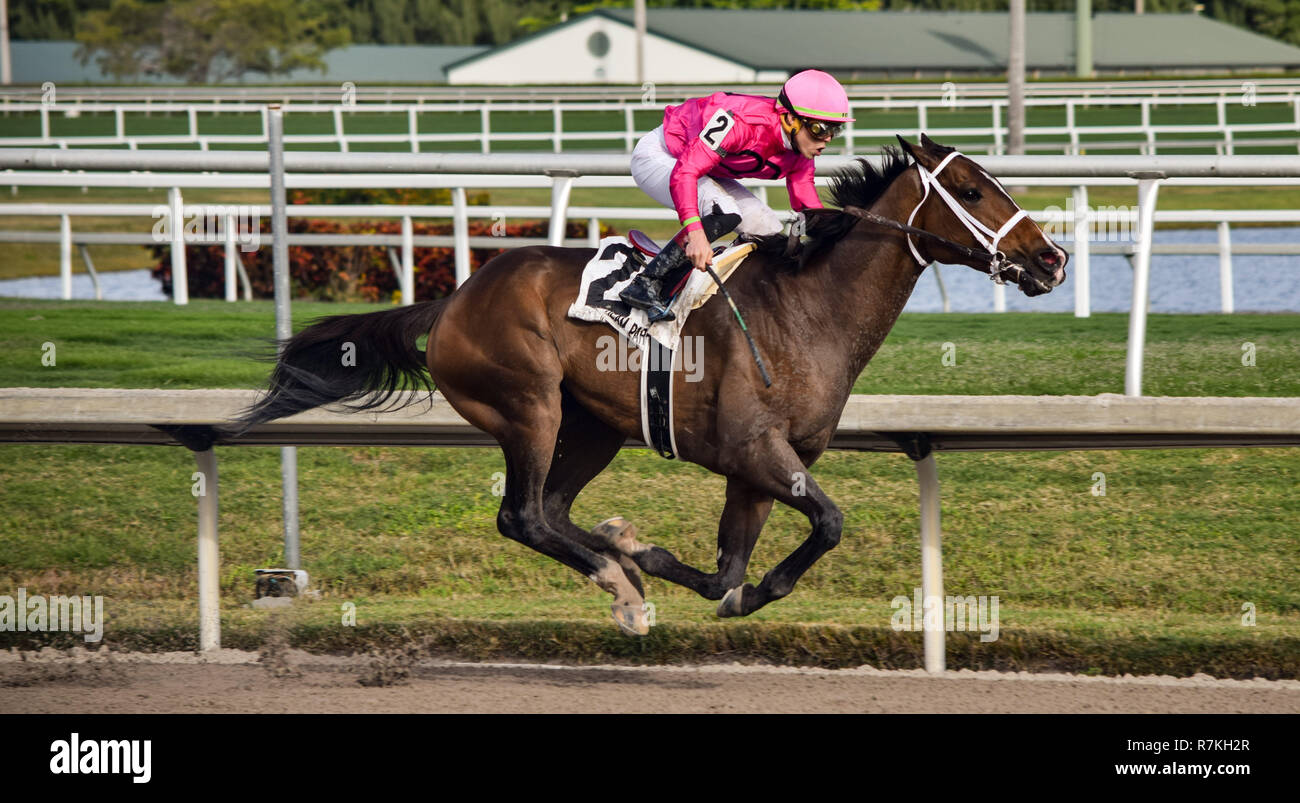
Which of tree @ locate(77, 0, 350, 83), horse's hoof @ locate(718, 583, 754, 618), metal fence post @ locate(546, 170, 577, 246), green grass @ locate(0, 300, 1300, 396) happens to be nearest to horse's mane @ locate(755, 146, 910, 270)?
horse's hoof @ locate(718, 583, 754, 618)

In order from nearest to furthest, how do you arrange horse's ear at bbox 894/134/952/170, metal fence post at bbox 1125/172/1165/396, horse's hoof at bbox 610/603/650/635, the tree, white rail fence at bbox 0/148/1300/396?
horse's ear at bbox 894/134/952/170 → horse's hoof at bbox 610/603/650/635 → white rail fence at bbox 0/148/1300/396 → metal fence post at bbox 1125/172/1165/396 → the tree

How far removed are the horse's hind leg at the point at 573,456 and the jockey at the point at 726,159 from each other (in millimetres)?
561

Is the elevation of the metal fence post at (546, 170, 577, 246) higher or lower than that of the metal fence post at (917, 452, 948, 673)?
higher

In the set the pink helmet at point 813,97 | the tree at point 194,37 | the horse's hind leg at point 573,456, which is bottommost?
the horse's hind leg at point 573,456

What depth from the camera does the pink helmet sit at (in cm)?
402

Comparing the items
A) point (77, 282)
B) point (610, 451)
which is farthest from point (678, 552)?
point (77, 282)

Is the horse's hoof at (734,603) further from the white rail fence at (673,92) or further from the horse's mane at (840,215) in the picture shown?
the white rail fence at (673,92)

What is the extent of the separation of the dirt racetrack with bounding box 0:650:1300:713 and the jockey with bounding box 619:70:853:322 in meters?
1.14

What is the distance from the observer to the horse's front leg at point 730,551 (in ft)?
A: 13.7

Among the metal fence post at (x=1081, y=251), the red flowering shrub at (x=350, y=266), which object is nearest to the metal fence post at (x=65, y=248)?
the red flowering shrub at (x=350, y=266)

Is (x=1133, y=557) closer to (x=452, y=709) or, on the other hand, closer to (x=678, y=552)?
(x=678, y=552)

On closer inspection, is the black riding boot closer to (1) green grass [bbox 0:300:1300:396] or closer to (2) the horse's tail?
(2) the horse's tail

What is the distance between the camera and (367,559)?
554 cm

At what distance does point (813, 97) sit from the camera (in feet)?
13.2
